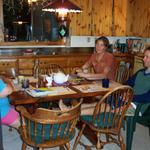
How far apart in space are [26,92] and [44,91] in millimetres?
181

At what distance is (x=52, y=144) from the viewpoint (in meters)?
2.12

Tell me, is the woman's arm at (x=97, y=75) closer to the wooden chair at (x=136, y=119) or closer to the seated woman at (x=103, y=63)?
the seated woman at (x=103, y=63)

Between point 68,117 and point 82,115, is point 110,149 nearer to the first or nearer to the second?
point 82,115

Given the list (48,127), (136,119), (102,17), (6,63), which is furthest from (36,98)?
(102,17)

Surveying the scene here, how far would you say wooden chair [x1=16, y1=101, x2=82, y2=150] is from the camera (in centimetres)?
201

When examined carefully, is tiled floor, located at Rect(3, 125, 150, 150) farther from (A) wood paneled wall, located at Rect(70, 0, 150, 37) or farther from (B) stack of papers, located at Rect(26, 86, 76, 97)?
(A) wood paneled wall, located at Rect(70, 0, 150, 37)

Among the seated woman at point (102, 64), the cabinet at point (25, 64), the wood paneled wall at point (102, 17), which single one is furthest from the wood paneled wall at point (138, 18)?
the cabinet at point (25, 64)

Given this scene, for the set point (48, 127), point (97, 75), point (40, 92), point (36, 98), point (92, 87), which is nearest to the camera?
point (48, 127)

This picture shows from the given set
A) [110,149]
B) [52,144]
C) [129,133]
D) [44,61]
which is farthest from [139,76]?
[44,61]

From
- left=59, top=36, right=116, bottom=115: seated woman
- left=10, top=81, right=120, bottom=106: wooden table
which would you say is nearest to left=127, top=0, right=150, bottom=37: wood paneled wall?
left=59, top=36, right=116, bottom=115: seated woman

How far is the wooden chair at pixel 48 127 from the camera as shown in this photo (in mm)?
2008

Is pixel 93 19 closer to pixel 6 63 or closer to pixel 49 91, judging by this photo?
pixel 6 63

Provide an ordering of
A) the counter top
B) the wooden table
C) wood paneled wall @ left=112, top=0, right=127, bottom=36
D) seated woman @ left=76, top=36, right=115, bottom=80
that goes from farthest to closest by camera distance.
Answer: wood paneled wall @ left=112, top=0, right=127, bottom=36, the counter top, seated woman @ left=76, top=36, right=115, bottom=80, the wooden table

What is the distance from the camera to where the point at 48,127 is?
2.26 m
